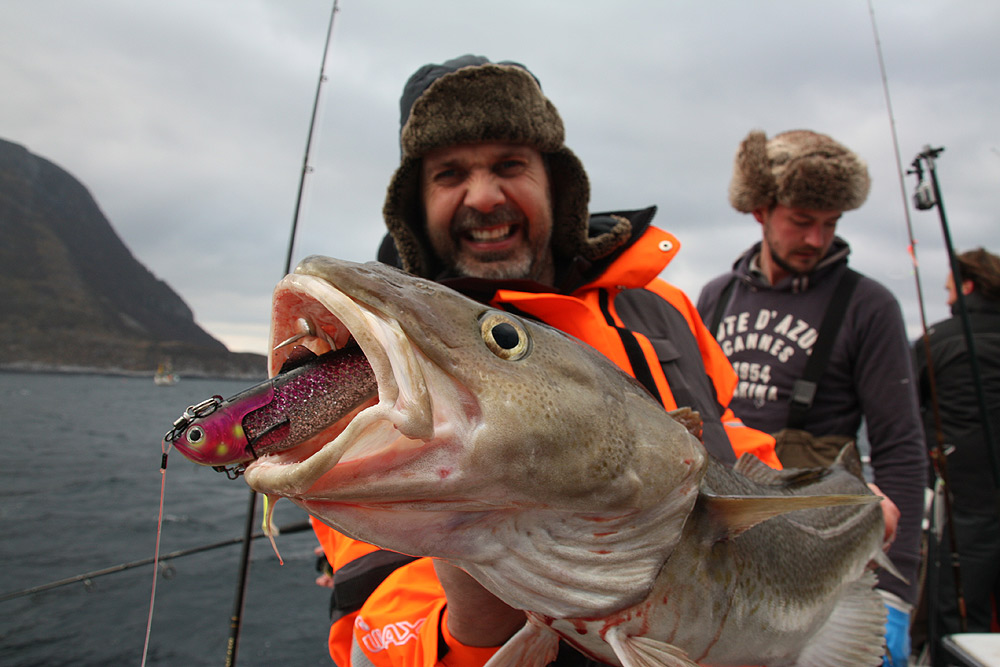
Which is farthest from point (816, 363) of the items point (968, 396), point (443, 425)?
point (443, 425)

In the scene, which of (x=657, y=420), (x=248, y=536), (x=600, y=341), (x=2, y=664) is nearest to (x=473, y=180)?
(x=600, y=341)

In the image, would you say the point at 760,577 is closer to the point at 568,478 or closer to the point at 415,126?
the point at 568,478

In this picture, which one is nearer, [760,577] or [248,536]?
[760,577]

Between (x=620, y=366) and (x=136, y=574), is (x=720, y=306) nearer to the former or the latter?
(x=620, y=366)

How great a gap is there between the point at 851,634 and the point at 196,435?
233cm

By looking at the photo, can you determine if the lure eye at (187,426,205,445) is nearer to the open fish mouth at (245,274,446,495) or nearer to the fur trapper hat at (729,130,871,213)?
the open fish mouth at (245,274,446,495)

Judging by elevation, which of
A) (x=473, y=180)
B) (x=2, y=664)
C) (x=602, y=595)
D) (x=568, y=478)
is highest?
(x=473, y=180)

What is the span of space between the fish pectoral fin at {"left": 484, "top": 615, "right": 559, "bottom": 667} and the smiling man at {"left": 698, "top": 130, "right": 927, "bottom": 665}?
7.86 feet

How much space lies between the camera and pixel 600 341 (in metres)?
2.20

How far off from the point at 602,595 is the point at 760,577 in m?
0.70

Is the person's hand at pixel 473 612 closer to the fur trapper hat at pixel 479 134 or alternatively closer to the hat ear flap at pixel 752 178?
the fur trapper hat at pixel 479 134

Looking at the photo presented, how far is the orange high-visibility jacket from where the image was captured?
1779 millimetres

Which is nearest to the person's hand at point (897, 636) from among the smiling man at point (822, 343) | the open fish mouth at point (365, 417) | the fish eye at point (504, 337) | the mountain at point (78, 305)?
the smiling man at point (822, 343)

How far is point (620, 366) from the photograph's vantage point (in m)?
2.15
